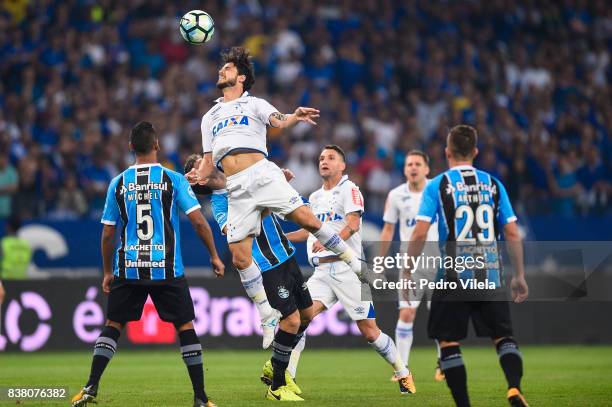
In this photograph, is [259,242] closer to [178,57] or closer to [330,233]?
[330,233]

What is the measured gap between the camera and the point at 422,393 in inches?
435

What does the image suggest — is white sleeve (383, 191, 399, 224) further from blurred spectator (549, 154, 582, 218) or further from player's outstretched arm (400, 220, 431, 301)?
blurred spectator (549, 154, 582, 218)

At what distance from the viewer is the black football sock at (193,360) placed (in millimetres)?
9070

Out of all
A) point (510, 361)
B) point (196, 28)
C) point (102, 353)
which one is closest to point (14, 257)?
point (196, 28)

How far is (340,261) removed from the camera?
38.1 ft

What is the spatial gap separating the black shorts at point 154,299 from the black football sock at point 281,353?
1.28 meters

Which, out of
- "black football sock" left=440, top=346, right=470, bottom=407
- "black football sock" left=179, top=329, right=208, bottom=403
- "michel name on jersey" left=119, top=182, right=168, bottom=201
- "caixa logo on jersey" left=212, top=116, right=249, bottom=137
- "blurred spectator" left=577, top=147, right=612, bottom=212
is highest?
"blurred spectator" left=577, top=147, right=612, bottom=212

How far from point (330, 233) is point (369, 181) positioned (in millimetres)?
11246

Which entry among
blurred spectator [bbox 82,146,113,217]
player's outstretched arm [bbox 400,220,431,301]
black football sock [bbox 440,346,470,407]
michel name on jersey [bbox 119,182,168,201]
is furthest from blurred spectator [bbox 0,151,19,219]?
black football sock [bbox 440,346,470,407]

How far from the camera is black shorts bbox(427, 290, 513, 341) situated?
27.9ft

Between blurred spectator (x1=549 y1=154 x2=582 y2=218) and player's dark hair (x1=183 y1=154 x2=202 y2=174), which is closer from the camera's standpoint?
player's dark hair (x1=183 y1=154 x2=202 y2=174)

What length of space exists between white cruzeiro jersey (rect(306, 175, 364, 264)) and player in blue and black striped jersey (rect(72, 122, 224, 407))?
2406 millimetres

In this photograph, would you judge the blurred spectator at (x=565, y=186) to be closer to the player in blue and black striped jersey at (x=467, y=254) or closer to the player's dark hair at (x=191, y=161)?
the player's dark hair at (x=191, y=161)

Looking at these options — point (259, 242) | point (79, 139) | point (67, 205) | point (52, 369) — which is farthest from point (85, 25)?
point (259, 242)
